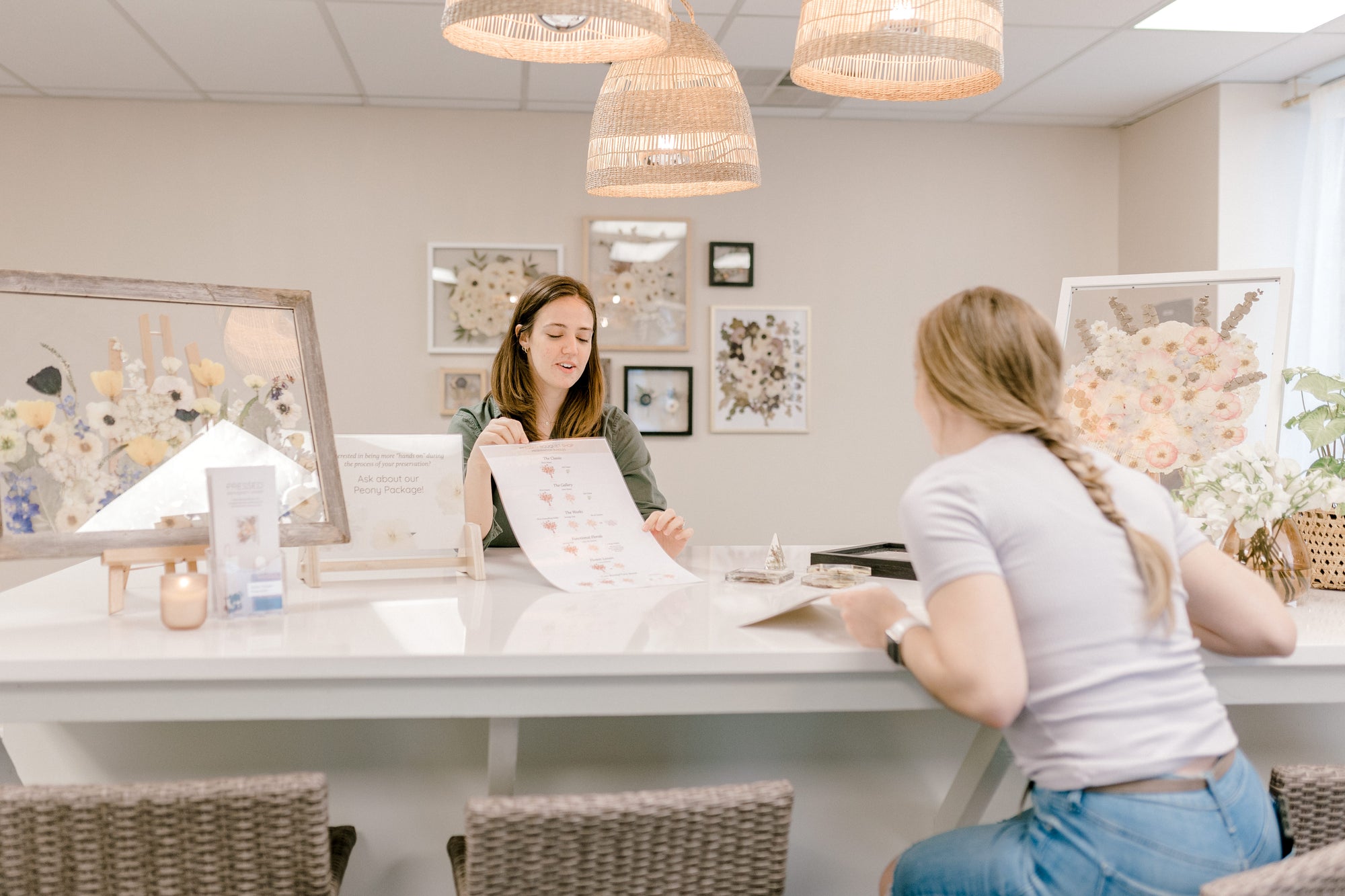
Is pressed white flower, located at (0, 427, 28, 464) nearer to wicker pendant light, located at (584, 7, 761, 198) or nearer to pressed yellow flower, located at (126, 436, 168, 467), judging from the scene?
pressed yellow flower, located at (126, 436, 168, 467)

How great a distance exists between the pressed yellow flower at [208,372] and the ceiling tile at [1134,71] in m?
3.10

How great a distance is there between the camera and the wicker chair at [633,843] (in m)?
1.03

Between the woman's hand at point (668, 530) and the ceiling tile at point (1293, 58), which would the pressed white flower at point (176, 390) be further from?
the ceiling tile at point (1293, 58)

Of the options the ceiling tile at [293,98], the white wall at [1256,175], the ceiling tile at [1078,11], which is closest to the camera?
the ceiling tile at [1078,11]

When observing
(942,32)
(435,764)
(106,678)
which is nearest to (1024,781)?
(435,764)

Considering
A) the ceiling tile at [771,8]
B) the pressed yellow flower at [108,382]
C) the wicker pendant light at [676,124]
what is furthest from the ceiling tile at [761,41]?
the pressed yellow flower at [108,382]

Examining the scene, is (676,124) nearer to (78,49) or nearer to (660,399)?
(660,399)

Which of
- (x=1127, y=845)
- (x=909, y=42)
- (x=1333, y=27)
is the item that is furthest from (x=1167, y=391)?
(x=1333, y=27)

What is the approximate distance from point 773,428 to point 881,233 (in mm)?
984

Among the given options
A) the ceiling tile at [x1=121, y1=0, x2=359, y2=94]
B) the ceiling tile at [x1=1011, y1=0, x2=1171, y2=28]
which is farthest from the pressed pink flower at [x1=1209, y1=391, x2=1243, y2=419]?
the ceiling tile at [x1=121, y1=0, x2=359, y2=94]

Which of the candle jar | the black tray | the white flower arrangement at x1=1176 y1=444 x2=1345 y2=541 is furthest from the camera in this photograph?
Answer: the black tray

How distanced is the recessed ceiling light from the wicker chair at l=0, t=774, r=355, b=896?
3.36 meters

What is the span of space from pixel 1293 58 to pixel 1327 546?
8.66ft

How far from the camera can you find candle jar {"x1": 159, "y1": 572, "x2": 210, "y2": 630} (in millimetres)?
1385
